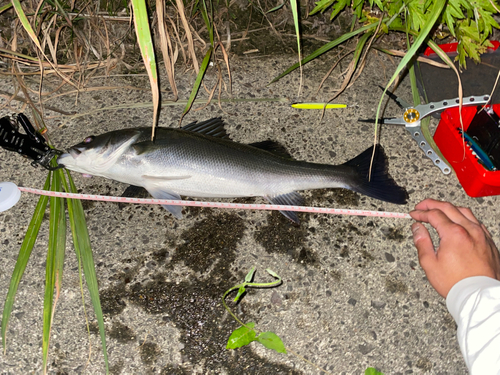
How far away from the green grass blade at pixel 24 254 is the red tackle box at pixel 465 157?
9.23 ft

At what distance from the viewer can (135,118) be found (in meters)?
2.96

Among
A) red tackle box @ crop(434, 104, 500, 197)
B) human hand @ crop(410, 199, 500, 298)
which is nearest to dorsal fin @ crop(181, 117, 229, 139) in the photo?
human hand @ crop(410, 199, 500, 298)

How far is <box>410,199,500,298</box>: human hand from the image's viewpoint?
2.13 m

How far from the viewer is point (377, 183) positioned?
246 cm

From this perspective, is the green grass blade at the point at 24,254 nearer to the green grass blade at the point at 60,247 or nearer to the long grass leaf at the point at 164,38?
the green grass blade at the point at 60,247

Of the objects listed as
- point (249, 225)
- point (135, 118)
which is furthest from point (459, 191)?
point (135, 118)

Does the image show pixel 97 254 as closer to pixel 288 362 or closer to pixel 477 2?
pixel 288 362

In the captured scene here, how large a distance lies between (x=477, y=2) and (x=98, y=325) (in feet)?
9.93

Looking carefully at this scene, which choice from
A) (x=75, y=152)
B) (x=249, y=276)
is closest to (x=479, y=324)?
(x=249, y=276)

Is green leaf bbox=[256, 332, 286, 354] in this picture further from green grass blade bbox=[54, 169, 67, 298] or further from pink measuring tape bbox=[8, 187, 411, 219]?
green grass blade bbox=[54, 169, 67, 298]

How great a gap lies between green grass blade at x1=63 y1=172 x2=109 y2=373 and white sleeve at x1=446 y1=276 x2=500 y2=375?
1842 mm

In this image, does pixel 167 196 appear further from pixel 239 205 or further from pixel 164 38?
pixel 164 38

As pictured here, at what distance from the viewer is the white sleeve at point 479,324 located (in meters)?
1.60

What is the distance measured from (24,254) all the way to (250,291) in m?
1.44
